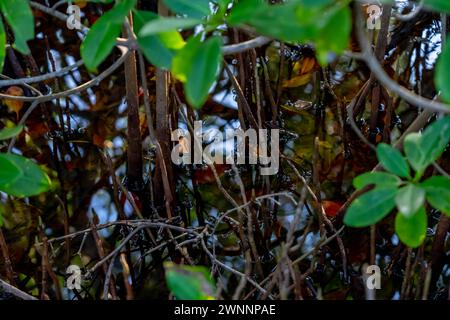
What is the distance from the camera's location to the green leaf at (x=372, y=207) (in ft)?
3.00

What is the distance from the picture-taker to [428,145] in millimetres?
932

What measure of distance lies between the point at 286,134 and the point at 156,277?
0.62 m

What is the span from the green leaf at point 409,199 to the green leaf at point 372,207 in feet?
0.08

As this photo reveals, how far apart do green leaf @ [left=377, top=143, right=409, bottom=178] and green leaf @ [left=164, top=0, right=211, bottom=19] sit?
0.34 metres

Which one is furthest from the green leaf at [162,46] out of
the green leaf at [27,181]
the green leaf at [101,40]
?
the green leaf at [27,181]

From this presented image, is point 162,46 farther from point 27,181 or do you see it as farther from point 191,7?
point 27,181

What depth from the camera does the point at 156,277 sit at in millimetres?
1676

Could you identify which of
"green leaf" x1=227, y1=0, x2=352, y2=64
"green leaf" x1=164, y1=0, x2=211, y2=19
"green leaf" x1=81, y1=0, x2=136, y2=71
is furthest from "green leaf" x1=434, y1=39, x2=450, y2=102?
"green leaf" x1=81, y1=0, x2=136, y2=71

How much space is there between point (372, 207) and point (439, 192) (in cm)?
10

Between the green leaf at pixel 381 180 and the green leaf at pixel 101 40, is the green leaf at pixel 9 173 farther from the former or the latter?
the green leaf at pixel 381 180

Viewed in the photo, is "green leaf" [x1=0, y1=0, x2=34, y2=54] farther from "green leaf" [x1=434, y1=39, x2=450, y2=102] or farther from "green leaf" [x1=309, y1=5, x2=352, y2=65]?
"green leaf" [x1=434, y1=39, x2=450, y2=102]

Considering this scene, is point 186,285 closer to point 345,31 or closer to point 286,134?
Result: point 345,31

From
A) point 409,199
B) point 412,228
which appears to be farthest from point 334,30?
point 412,228
